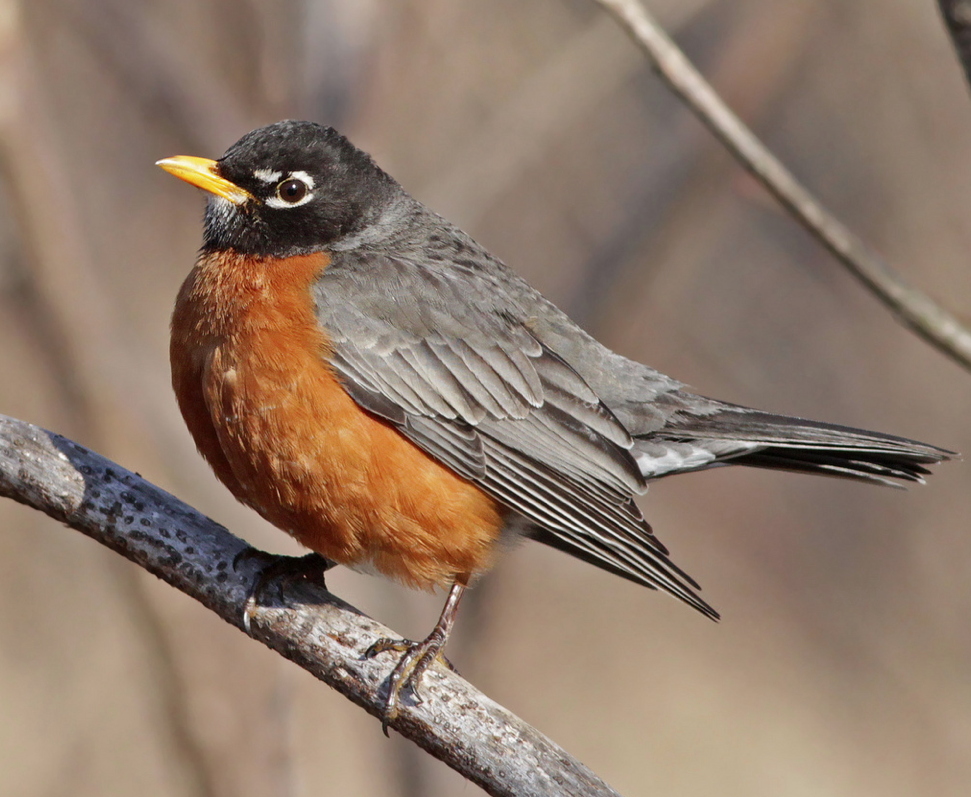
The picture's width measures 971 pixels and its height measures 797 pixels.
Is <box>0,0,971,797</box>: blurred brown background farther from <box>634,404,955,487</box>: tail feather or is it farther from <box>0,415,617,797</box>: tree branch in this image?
<box>0,415,617,797</box>: tree branch

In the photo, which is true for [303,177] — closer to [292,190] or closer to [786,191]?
[292,190]

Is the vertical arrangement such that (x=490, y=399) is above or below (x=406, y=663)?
above

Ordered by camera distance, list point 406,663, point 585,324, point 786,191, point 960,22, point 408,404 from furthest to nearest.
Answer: point 585,324
point 408,404
point 406,663
point 786,191
point 960,22

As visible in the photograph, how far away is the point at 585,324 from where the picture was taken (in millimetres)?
6746

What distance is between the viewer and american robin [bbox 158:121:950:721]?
436cm

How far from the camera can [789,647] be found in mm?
11211

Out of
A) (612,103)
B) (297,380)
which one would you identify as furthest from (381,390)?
(612,103)

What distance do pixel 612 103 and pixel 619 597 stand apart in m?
5.75

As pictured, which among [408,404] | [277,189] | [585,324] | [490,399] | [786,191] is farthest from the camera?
[585,324]

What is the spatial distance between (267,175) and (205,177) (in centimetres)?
27

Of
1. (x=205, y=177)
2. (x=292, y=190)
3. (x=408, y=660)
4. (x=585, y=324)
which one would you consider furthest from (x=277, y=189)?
(x=585, y=324)

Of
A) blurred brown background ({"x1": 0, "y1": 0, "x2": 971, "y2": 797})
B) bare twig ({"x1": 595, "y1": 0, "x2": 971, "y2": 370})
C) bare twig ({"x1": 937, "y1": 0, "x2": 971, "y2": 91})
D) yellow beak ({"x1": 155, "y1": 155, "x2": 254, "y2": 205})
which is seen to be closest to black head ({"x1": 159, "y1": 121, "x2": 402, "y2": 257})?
yellow beak ({"x1": 155, "y1": 155, "x2": 254, "y2": 205})

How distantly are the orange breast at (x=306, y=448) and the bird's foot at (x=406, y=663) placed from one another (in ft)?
1.32

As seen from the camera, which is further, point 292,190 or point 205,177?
point 292,190
